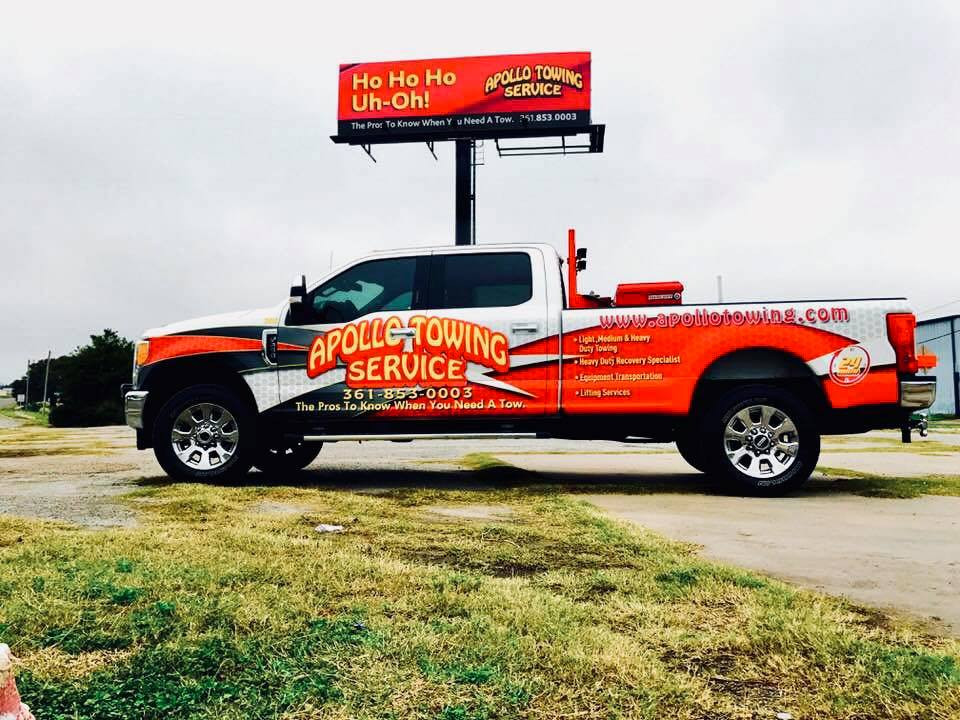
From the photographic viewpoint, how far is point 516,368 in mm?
6598

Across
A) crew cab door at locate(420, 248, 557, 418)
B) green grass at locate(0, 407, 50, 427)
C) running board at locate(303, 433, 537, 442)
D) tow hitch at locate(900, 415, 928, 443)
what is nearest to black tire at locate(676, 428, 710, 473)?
crew cab door at locate(420, 248, 557, 418)

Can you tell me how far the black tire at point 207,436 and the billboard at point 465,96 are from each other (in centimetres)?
2163

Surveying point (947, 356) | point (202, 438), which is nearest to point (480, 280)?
point (202, 438)

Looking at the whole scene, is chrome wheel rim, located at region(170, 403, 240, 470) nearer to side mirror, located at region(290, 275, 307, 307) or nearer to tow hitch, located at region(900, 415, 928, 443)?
side mirror, located at region(290, 275, 307, 307)

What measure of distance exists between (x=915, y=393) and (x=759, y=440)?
1.27 meters

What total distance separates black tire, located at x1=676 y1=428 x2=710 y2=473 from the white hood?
3.84 m

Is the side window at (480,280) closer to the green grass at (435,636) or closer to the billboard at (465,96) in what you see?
the green grass at (435,636)

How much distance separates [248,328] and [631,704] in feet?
18.7

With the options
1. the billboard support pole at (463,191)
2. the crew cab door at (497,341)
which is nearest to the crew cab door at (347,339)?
the crew cab door at (497,341)

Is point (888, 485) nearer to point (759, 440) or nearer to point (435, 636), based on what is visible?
point (759, 440)

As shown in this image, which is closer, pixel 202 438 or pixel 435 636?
pixel 435 636

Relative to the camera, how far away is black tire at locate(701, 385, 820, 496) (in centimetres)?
617

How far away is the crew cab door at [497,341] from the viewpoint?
6.58 m

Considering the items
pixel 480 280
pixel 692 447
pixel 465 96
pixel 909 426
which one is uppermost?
pixel 465 96
